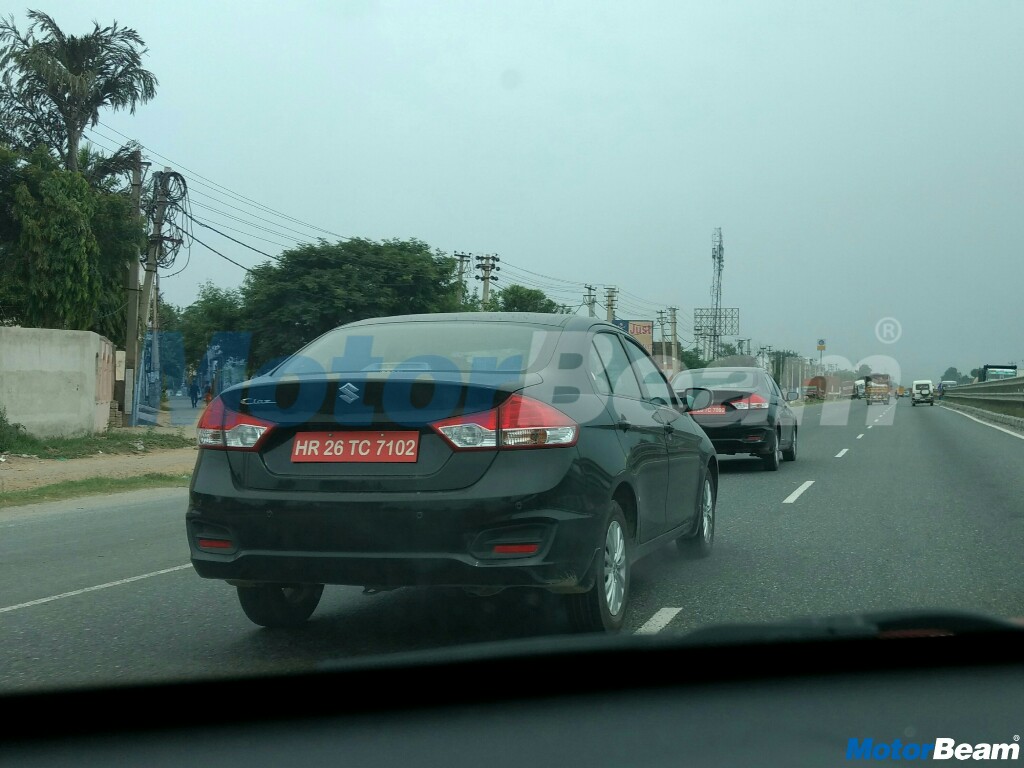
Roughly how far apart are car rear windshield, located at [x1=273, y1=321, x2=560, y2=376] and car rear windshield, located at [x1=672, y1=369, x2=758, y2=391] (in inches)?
369

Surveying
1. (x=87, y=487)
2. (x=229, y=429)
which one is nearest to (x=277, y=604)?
(x=229, y=429)

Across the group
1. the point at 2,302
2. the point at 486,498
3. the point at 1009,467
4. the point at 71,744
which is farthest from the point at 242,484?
the point at 2,302

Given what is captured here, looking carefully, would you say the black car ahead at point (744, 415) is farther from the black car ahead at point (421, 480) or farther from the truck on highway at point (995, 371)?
the truck on highway at point (995, 371)

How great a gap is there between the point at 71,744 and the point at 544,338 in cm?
284

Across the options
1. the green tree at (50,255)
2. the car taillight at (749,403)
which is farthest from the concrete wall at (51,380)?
the car taillight at (749,403)

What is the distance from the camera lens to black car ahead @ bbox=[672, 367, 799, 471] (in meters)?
14.1

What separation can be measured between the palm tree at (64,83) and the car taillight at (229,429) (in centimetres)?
3784

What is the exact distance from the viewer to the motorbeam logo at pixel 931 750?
272 centimetres

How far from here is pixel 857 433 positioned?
26.7 metres

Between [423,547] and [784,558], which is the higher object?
[423,547]

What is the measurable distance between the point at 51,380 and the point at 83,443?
4.46 feet

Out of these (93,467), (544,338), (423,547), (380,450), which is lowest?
(93,467)

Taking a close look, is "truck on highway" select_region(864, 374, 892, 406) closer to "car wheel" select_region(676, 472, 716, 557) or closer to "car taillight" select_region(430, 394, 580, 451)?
"car wheel" select_region(676, 472, 716, 557)

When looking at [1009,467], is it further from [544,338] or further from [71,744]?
[71,744]
